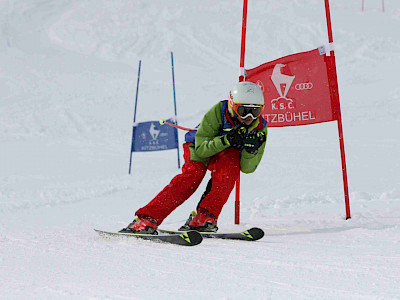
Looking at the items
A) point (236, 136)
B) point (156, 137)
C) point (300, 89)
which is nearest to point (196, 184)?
point (236, 136)

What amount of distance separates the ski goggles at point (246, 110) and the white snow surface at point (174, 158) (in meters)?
0.88

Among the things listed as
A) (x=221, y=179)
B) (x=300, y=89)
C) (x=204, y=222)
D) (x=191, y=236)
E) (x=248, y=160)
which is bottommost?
(x=191, y=236)

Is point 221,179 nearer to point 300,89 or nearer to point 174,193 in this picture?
point 174,193

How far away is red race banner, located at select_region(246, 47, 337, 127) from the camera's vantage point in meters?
4.44

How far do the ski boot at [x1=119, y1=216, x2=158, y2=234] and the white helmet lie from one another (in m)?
0.99

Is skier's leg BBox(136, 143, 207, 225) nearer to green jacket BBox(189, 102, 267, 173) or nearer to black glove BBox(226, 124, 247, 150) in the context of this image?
green jacket BBox(189, 102, 267, 173)

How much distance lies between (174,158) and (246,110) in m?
6.99

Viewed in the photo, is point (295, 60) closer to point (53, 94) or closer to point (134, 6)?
point (53, 94)

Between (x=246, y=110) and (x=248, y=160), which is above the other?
(x=246, y=110)

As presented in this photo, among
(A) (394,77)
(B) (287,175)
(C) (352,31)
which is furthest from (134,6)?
(B) (287,175)

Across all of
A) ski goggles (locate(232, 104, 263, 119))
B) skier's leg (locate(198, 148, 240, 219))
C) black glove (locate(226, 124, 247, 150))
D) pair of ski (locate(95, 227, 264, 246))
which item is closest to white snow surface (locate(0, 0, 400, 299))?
pair of ski (locate(95, 227, 264, 246))

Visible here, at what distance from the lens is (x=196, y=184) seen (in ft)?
12.2

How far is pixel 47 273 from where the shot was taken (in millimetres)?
2492

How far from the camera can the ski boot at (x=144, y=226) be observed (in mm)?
3467
